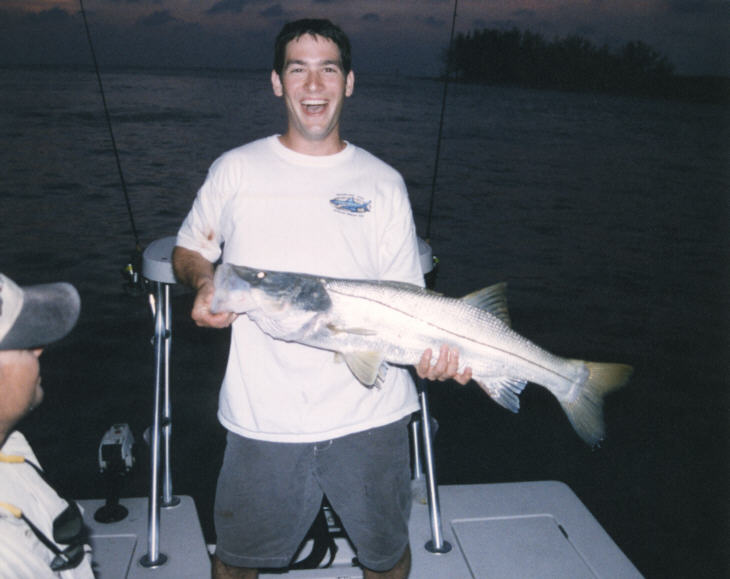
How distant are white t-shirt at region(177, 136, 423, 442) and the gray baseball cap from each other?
41.6 inches

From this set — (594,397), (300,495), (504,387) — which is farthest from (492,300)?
(300,495)

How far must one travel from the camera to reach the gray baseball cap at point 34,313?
1.51 meters

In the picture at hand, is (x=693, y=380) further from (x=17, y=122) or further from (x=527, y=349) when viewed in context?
(x=17, y=122)

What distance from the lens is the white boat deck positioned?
307cm

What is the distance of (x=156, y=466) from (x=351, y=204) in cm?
167

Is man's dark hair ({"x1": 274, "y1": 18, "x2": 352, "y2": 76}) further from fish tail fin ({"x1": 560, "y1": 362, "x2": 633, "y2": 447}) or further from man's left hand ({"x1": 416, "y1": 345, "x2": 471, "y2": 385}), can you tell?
fish tail fin ({"x1": 560, "y1": 362, "x2": 633, "y2": 447})

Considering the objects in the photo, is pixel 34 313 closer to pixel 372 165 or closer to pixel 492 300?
pixel 372 165

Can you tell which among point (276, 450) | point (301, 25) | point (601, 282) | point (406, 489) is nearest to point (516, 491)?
point (406, 489)

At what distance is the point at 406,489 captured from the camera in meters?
2.78

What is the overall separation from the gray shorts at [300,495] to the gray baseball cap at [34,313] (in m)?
1.21

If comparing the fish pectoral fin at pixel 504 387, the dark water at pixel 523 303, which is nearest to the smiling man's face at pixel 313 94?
the fish pectoral fin at pixel 504 387

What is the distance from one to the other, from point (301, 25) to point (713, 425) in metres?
7.17

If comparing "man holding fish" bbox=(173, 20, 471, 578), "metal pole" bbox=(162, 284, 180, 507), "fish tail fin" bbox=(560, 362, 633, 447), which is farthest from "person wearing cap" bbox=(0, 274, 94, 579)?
"fish tail fin" bbox=(560, 362, 633, 447)

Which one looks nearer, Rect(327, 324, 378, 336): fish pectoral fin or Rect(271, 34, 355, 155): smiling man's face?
Rect(327, 324, 378, 336): fish pectoral fin
